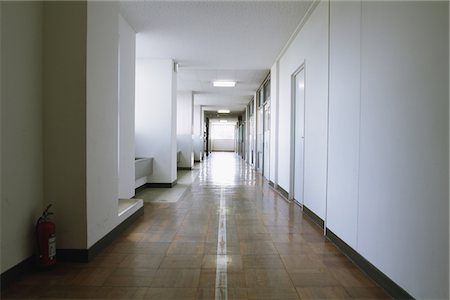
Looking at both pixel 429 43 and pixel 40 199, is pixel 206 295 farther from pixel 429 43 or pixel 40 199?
pixel 429 43

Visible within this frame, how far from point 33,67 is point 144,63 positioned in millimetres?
4956

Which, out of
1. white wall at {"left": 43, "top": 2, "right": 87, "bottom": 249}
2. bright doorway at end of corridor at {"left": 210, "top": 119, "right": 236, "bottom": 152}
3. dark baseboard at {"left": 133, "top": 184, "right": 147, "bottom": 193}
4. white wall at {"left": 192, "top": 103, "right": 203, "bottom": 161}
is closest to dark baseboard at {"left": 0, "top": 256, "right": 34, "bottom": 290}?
white wall at {"left": 43, "top": 2, "right": 87, "bottom": 249}

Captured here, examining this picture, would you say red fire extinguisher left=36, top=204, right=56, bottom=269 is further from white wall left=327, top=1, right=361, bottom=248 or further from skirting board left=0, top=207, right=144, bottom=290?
white wall left=327, top=1, right=361, bottom=248

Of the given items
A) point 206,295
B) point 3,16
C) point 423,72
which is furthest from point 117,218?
point 423,72

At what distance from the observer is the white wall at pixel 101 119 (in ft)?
9.27

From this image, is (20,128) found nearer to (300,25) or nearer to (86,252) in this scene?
(86,252)

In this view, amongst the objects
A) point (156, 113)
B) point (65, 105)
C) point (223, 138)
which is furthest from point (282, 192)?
point (223, 138)

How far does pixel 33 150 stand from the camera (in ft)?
8.55

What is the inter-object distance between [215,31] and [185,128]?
718cm

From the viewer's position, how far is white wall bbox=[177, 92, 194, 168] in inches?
488

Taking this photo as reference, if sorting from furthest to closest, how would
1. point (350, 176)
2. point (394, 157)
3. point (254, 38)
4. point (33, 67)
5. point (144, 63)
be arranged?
1. point (144, 63)
2. point (254, 38)
3. point (350, 176)
4. point (33, 67)
5. point (394, 157)

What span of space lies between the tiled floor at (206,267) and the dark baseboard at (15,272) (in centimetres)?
6

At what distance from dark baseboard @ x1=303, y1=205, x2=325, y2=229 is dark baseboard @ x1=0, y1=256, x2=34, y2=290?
120 inches

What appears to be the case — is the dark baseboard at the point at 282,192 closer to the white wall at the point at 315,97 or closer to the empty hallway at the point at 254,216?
the white wall at the point at 315,97
